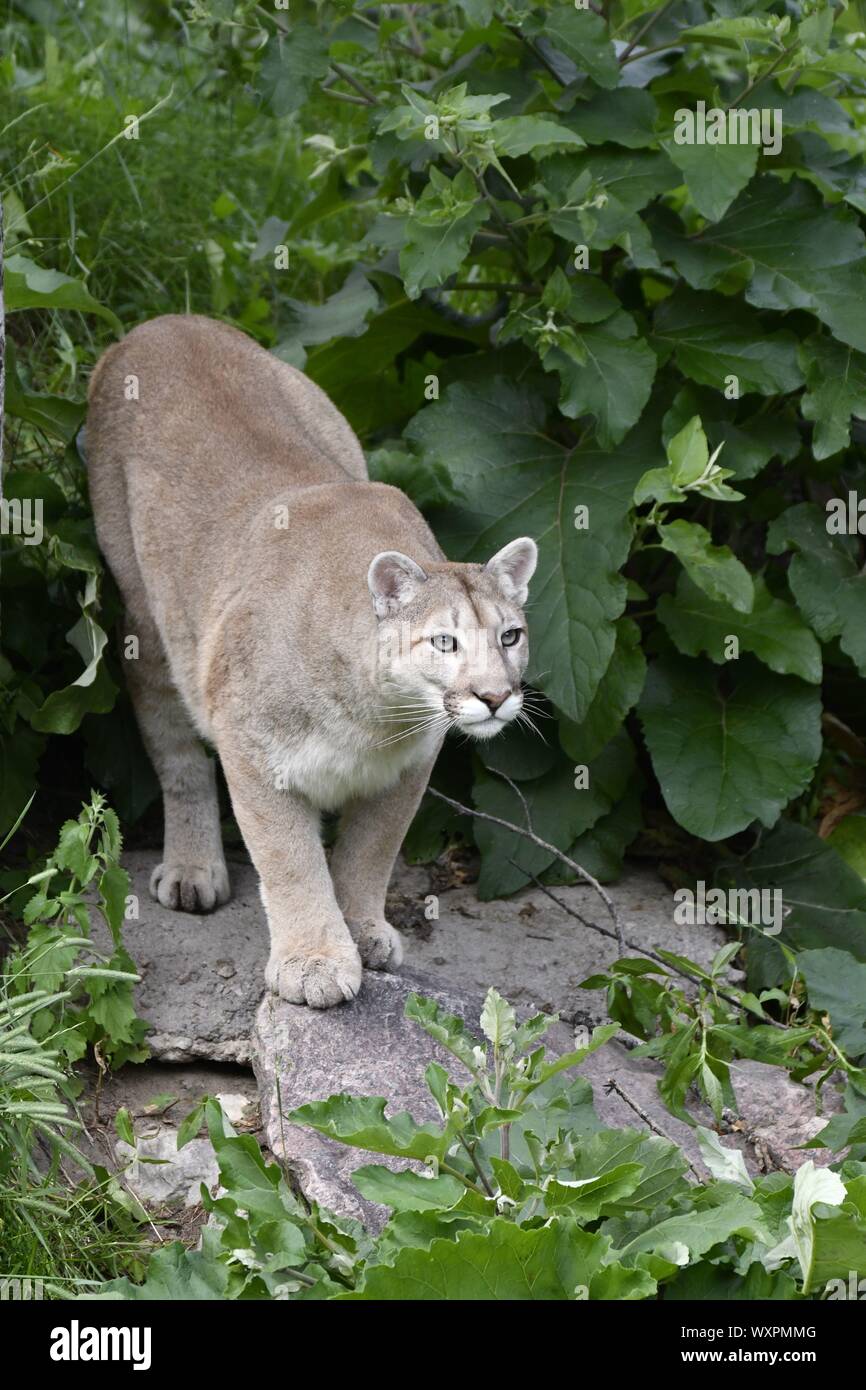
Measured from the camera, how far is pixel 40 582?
6031 mm

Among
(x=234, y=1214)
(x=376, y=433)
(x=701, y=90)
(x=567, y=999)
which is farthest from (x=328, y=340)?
(x=234, y=1214)

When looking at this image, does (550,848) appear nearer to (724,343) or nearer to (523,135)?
(724,343)

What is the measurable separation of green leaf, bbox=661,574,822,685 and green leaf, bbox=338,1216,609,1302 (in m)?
2.94

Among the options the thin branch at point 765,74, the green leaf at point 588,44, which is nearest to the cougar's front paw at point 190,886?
the green leaf at point 588,44

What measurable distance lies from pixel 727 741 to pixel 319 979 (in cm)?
196

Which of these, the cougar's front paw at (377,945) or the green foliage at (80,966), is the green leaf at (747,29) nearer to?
the cougar's front paw at (377,945)

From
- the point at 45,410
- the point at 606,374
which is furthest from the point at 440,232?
the point at 45,410

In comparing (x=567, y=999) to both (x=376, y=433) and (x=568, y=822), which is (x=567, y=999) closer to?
(x=568, y=822)

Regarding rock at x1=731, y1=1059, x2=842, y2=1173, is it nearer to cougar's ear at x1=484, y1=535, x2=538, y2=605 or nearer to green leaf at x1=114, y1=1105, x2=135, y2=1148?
cougar's ear at x1=484, y1=535, x2=538, y2=605

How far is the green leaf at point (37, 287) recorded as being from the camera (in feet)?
18.4

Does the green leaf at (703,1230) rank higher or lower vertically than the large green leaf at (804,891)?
higher

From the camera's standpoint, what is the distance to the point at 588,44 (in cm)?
582

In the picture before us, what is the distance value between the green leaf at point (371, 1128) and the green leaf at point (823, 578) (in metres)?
2.91

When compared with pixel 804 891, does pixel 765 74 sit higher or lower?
higher
